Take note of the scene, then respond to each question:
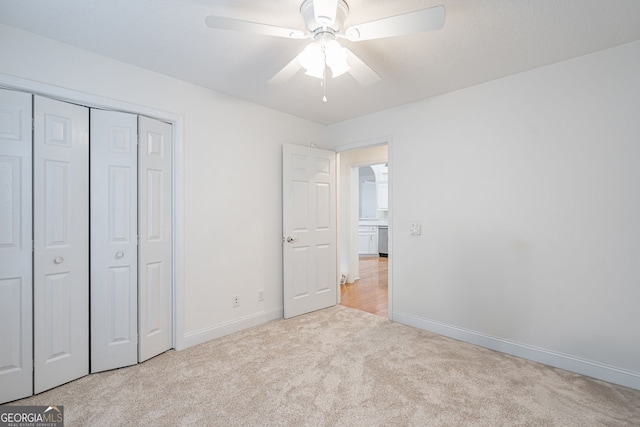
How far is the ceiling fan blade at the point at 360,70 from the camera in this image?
72.8 inches

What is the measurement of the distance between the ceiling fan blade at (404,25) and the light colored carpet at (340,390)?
2167mm

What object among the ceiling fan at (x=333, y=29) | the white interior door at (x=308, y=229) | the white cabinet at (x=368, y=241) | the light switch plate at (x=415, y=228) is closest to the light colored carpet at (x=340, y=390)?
the white interior door at (x=308, y=229)

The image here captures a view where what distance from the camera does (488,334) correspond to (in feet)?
8.92

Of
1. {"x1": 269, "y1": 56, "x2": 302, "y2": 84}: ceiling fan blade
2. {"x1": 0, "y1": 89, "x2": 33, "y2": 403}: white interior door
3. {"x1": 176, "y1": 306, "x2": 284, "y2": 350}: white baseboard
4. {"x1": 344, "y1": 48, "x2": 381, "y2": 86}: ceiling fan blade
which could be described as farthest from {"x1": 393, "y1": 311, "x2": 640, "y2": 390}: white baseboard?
{"x1": 0, "y1": 89, "x2": 33, "y2": 403}: white interior door

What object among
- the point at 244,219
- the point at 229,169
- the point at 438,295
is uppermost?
the point at 229,169

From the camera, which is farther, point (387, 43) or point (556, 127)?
point (556, 127)

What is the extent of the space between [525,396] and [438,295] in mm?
1154

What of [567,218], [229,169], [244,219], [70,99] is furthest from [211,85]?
[567,218]

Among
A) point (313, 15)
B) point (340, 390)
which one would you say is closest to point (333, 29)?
point (313, 15)

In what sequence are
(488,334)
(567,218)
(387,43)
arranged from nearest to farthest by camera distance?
(387,43), (567,218), (488,334)

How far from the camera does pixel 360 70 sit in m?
1.95

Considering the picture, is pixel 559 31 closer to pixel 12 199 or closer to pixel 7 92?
pixel 7 92

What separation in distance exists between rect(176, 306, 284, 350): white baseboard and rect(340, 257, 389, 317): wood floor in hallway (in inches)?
42.5

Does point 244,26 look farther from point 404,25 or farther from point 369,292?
point 369,292
